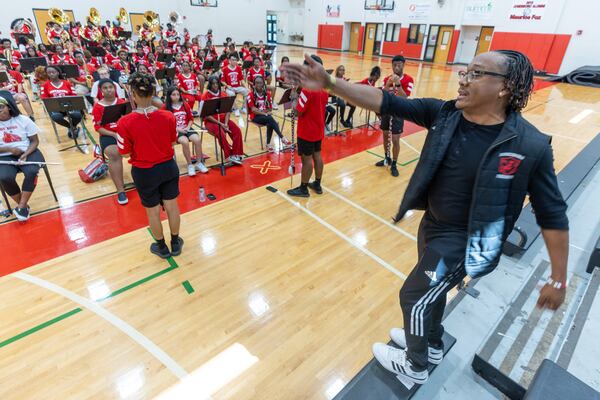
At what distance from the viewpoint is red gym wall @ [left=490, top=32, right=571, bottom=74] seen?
15.6 metres

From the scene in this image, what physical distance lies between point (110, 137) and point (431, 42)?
21081mm

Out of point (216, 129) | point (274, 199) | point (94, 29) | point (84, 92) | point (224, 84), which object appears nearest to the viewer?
point (274, 199)

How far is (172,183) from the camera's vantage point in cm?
317

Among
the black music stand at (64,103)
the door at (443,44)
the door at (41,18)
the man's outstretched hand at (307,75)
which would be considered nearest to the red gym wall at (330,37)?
the door at (443,44)

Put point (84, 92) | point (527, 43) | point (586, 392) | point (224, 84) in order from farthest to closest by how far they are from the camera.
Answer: point (527, 43) → point (224, 84) → point (84, 92) → point (586, 392)

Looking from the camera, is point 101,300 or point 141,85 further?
point 101,300

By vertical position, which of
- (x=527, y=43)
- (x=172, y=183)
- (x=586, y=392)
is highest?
(x=527, y=43)

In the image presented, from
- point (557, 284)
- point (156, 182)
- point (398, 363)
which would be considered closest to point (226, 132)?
point (156, 182)

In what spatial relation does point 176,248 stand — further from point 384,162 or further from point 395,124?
point 384,162

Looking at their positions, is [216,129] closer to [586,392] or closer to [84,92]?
[84,92]

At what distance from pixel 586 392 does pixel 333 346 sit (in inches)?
60.8

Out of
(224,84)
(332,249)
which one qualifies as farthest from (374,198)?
(224,84)

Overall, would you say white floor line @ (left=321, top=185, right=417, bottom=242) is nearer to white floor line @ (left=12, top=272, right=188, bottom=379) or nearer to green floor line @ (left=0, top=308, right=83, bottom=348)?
white floor line @ (left=12, top=272, right=188, bottom=379)

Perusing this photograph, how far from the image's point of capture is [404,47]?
70.6 feet
